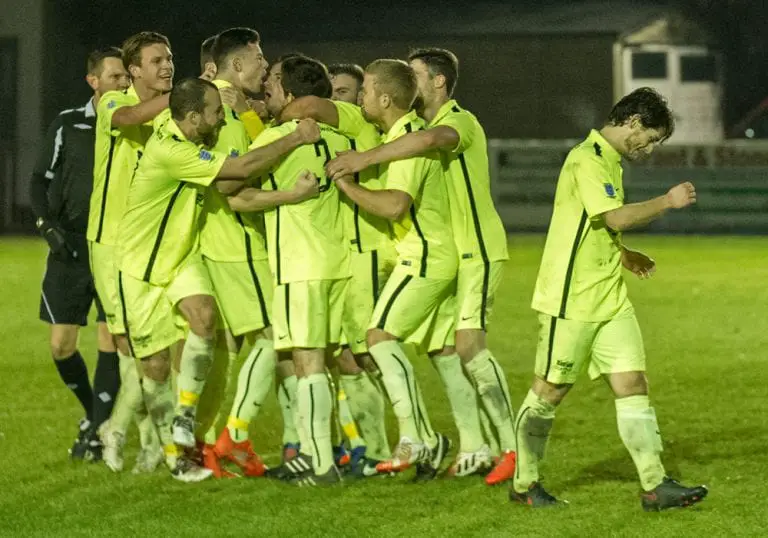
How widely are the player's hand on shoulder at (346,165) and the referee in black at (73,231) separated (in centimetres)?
202

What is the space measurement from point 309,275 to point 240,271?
62cm

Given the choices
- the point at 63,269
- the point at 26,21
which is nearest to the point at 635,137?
the point at 63,269

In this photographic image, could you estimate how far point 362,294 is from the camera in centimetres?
859

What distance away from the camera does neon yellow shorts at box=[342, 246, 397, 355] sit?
8.55m

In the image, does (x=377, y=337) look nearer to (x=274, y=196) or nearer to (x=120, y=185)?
(x=274, y=196)

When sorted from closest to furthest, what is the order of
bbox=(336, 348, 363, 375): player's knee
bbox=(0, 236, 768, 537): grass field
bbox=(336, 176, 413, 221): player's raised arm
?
bbox=(0, 236, 768, 537): grass field, bbox=(336, 176, 413, 221): player's raised arm, bbox=(336, 348, 363, 375): player's knee

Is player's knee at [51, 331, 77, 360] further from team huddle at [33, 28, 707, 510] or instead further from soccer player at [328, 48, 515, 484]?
soccer player at [328, 48, 515, 484]

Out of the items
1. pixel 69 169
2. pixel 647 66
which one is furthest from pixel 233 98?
pixel 647 66

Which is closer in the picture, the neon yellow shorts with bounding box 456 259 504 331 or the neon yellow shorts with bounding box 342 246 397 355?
the neon yellow shorts with bounding box 456 259 504 331

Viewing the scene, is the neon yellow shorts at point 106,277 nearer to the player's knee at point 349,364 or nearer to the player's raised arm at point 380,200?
the player's knee at point 349,364

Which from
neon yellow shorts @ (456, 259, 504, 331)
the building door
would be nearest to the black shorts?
neon yellow shorts @ (456, 259, 504, 331)

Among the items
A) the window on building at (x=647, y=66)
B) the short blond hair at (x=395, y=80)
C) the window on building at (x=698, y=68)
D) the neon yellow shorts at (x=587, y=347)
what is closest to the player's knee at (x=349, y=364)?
the short blond hair at (x=395, y=80)

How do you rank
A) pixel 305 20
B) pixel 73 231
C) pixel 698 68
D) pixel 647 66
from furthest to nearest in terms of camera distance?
1. pixel 698 68
2. pixel 647 66
3. pixel 305 20
4. pixel 73 231

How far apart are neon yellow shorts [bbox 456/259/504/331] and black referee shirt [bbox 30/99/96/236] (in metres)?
2.59
